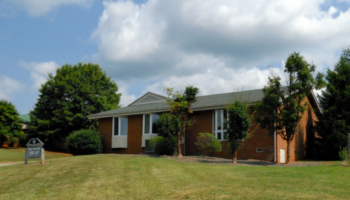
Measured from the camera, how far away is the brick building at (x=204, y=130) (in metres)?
20.4

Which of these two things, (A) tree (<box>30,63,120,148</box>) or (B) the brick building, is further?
(A) tree (<box>30,63,120,148</box>)

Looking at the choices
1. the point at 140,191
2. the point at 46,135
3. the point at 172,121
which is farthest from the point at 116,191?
the point at 46,135

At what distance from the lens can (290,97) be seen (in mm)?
17641

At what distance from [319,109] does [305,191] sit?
18055mm

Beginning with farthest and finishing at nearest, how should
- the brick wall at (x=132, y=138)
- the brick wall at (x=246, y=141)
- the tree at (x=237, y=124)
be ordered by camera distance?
1. the brick wall at (x=132, y=138)
2. the brick wall at (x=246, y=141)
3. the tree at (x=237, y=124)

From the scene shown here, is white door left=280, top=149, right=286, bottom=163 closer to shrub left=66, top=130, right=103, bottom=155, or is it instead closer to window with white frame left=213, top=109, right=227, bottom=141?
window with white frame left=213, top=109, right=227, bottom=141

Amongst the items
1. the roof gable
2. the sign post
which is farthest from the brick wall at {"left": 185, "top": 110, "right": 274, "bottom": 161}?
the sign post

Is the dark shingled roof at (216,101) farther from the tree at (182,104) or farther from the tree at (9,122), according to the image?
the tree at (9,122)

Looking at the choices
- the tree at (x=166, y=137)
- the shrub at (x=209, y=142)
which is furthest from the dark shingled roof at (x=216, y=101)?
the shrub at (x=209, y=142)

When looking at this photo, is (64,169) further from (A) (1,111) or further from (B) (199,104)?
(A) (1,111)

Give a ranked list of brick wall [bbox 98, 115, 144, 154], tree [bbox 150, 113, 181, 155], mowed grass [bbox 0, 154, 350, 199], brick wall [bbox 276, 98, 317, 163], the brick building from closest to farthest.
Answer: mowed grass [bbox 0, 154, 350, 199] < the brick building < tree [bbox 150, 113, 181, 155] < brick wall [bbox 276, 98, 317, 163] < brick wall [bbox 98, 115, 144, 154]

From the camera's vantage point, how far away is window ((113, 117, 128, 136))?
28200 mm

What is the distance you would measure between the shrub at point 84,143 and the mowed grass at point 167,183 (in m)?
12.3

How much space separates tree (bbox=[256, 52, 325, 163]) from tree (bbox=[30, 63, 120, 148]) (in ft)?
90.6
